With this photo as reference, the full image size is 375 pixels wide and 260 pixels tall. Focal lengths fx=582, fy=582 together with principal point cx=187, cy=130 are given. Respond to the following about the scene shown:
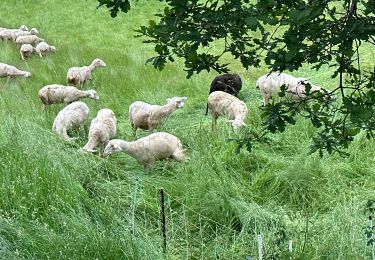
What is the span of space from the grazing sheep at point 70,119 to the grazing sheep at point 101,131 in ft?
1.20

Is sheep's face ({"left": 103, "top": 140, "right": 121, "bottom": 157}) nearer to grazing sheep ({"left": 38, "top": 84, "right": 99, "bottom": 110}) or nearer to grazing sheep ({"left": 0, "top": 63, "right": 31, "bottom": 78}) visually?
grazing sheep ({"left": 38, "top": 84, "right": 99, "bottom": 110})

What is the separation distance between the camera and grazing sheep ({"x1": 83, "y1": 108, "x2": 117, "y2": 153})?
274 inches

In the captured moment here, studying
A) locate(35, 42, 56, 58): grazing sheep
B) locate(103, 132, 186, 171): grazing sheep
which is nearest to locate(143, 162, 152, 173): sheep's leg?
locate(103, 132, 186, 171): grazing sheep

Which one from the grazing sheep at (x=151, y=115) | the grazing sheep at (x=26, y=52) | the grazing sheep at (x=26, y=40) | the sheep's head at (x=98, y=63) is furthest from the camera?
the grazing sheep at (x=26, y=40)

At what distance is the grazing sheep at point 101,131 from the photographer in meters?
6.96

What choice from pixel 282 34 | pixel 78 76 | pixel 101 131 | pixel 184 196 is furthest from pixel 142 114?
pixel 282 34

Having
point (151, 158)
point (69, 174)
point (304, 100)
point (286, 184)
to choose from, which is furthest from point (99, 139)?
point (304, 100)

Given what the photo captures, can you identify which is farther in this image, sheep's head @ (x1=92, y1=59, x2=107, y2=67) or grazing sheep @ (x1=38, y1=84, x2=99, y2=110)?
sheep's head @ (x1=92, y1=59, x2=107, y2=67)

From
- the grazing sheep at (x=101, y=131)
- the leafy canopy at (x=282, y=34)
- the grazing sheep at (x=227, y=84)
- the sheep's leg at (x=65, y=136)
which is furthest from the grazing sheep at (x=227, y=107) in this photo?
the leafy canopy at (x=282, y=34)

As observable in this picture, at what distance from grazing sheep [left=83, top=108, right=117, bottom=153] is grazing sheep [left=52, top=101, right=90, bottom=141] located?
0.37 metres

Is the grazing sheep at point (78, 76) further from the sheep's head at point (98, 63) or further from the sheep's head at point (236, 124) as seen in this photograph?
the sheep's head at point (236, 124)

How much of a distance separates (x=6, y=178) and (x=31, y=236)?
3.27ft

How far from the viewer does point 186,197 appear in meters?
5.36

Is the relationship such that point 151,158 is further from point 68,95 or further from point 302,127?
point 68,95
